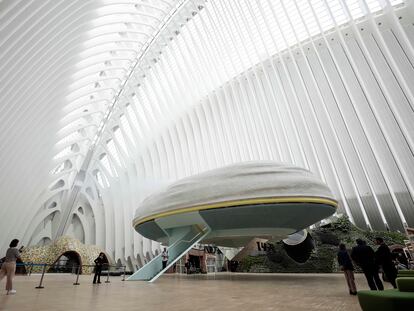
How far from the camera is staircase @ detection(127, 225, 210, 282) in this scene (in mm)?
13992

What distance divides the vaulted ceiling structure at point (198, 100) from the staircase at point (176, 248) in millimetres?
13049

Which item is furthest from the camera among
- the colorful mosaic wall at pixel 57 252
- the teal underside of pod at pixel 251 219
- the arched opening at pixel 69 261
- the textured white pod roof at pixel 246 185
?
the arched opening at pixel 69 261

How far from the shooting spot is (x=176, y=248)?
47.4 ft

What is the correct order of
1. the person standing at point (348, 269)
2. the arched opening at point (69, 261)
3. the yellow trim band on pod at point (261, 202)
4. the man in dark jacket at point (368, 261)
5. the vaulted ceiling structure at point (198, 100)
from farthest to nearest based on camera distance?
the arched opening at point (69, 261)
the vaulted ceiling structure at point (198, 100)
the yellow trim band on pod at point (261, 202)
the person standing at point (348, 269)
the man in dark jacket at point (368, 261)

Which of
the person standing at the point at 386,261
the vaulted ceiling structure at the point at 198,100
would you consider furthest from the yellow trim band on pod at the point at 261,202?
the vaulted ceiling structure at the point at 198,100

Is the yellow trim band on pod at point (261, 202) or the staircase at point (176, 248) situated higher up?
the yellow trim band on pod at point (261, 202)

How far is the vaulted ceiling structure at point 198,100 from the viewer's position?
19.4 m

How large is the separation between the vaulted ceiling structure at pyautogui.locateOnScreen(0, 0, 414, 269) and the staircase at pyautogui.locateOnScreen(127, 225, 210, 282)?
42.8ft

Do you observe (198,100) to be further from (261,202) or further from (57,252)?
(57,252)

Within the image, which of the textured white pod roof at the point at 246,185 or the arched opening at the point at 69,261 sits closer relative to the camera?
the textured white pod roof at the point at 246,185

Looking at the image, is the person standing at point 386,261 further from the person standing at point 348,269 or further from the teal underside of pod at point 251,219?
the teal underside of pod at point 251,219

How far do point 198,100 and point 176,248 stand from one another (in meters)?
21.2

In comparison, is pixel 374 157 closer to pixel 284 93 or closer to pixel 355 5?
pixel 284 93

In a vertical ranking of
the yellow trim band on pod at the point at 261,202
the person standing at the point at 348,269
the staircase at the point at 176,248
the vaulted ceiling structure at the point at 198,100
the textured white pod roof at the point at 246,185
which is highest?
the vaulted ceiling structure at the point at 198,100
